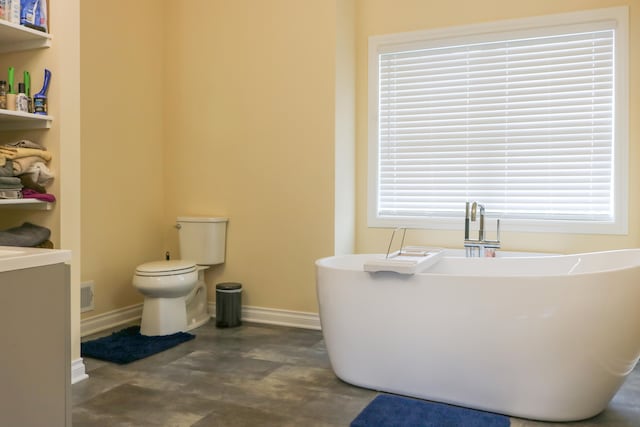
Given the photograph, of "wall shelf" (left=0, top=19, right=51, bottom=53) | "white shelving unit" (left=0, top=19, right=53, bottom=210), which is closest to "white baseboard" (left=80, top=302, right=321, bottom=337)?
"white shelving unit" (left=0, top=19, right=53, bottom=210)

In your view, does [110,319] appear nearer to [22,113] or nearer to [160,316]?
[160,316]

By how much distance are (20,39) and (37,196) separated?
80cm

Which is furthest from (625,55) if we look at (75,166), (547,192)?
(75,166)

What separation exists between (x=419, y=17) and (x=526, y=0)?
0.74 meters

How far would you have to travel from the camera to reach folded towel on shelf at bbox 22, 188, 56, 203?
8.69 ft

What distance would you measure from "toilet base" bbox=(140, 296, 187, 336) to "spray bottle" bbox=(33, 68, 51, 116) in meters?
1.45

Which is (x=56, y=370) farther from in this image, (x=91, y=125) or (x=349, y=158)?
(x=349, y=158)

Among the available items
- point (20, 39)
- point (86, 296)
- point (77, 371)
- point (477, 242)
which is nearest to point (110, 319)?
point (86, 296)

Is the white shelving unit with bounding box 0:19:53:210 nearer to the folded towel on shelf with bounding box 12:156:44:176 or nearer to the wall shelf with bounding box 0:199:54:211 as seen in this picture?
the wall shelf with bounding box 0:199:54:211

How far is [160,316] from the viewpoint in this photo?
3658mm

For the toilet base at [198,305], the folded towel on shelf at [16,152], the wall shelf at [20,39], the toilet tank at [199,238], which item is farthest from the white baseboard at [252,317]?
the wall shelf at [20,39]

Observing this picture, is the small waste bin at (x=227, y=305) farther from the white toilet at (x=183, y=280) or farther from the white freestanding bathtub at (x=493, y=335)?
the white freestanding bathtub at (x=493, y=335)

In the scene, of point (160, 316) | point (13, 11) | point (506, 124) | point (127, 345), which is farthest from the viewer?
point (506, 124)

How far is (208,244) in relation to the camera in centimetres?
415
